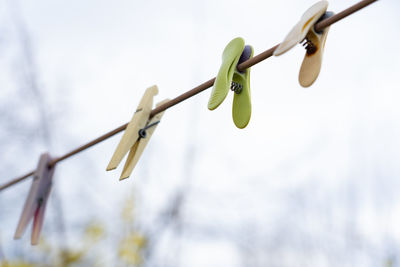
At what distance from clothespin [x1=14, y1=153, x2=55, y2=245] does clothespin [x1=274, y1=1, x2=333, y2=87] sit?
0.96 metres

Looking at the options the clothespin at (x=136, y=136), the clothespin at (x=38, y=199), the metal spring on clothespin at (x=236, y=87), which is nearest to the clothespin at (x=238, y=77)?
the metal spring on clothespin at (x=236, y=87)

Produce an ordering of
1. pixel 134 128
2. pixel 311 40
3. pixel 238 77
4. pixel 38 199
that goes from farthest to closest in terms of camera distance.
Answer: pixel 38 199 < pixel 134 128 < pixel 238 77 < pixel 311 40

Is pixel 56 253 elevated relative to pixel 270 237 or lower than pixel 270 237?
elevated

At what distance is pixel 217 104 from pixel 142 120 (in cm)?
32

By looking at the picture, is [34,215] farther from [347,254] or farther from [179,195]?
[347,254]

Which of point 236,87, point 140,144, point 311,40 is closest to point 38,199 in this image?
point 140,144

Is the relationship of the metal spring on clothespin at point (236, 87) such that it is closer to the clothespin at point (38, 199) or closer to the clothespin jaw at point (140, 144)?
the clothespin jaw at point (140, 144)

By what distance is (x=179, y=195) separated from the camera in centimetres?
543

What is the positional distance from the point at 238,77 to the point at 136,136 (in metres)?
0.31

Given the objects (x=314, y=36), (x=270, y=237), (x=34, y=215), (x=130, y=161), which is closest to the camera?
(x=314, y=36)

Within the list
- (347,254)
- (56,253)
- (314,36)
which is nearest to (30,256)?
(56,253)

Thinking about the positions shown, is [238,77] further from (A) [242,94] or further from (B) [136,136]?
(B) [136,136]

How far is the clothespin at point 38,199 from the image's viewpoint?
1361 mm

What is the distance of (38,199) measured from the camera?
4.57ft
